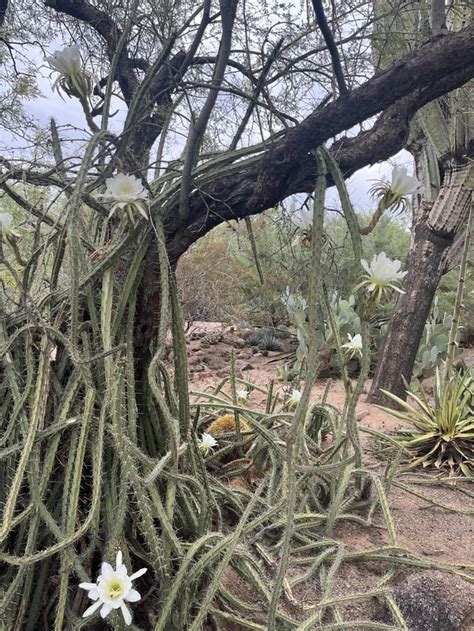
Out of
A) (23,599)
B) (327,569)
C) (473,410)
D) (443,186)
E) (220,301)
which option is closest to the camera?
(23,599)

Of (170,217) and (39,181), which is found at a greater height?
(39,181)

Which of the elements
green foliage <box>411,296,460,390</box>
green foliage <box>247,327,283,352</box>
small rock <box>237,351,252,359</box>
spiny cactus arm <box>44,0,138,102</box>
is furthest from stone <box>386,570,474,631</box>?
green foliage <box>247,327,283,352</box>

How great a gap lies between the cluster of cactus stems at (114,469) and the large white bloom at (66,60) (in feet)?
0.49

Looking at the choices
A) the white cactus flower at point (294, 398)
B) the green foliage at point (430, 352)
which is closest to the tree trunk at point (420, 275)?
the green foliage at point (430, 352)

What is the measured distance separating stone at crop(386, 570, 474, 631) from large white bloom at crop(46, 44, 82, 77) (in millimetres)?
1461

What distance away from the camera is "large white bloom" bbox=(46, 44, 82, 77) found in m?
1.16

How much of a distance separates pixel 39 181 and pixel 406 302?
3.23 m

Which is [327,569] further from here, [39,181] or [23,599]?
[39,181]

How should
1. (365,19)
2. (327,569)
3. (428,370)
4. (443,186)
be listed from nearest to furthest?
(327,569), (365,19), (443,186), (428,370)

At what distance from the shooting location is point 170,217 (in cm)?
147

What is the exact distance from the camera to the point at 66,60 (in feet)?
3.83

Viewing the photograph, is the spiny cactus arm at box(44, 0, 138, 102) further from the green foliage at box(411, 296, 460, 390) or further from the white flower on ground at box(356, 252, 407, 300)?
the green foliage at box(411, 296, 460, 390)

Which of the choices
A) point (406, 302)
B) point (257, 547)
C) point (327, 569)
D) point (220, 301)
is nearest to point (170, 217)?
point (257, 547)

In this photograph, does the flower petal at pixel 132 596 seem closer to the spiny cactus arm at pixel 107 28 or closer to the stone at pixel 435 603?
the stone at pixel 435 603
